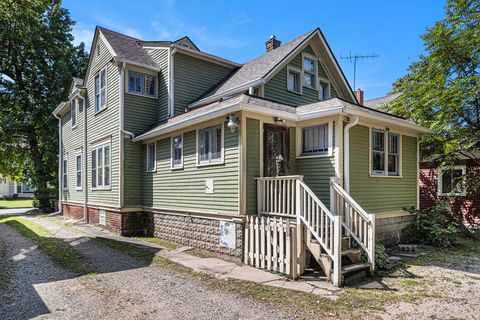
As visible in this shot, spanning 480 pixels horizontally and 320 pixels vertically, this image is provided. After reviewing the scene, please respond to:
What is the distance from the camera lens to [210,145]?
322 inches

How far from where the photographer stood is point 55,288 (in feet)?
18.5

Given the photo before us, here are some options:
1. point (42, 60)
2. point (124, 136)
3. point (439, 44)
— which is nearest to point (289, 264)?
point (124, 136)

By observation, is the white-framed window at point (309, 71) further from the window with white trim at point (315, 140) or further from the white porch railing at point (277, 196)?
the white porch railing at point (277, 196)

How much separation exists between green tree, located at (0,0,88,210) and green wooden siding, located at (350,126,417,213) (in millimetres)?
19834

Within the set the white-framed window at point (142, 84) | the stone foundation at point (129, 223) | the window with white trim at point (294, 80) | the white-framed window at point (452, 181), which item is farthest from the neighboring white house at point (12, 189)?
the white-framed window at point (452, 181)

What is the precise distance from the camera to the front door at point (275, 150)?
7.76 meters

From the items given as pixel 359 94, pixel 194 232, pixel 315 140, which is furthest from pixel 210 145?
pixel 359 94

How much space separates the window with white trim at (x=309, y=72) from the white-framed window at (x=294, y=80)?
308 mm

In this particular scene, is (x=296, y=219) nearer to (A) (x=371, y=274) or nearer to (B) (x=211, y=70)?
(A) (x=371, y=274)

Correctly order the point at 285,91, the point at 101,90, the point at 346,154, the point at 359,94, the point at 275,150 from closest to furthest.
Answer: the point at 346,154 → the point at 275,150 → the point at 285,91 → the point at 101,90 → the point at 359,94

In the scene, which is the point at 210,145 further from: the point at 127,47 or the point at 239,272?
the point at 127,47

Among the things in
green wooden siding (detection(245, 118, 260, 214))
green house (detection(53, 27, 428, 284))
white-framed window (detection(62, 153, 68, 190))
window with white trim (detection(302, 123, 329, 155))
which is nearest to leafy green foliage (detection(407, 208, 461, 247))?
green house (detection(53, 27, 428, 284))

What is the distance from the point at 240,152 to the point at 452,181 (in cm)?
1016

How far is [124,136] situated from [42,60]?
15681 mm
